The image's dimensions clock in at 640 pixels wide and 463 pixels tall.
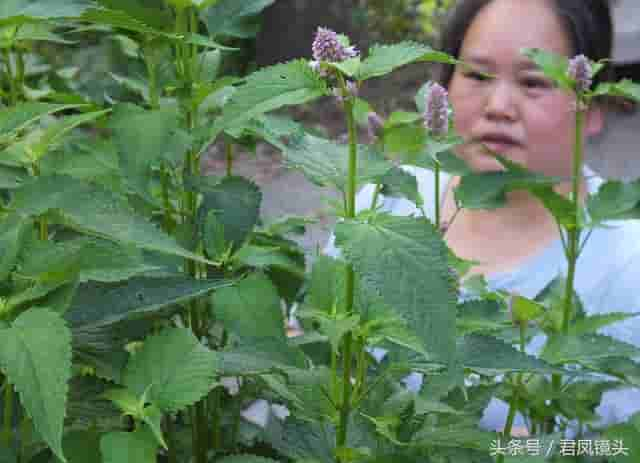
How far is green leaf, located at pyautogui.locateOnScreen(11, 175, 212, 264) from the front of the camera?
0.53m

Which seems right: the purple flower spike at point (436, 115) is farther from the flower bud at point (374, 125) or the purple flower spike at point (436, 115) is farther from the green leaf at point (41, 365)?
the green leaf at point (41, 365)

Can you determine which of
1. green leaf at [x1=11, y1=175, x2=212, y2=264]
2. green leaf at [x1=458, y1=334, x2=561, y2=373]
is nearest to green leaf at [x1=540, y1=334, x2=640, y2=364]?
green leaf at [x1=458, y1=334, x2=561, y2=373]

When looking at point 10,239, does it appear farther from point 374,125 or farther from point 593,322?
point 593,322

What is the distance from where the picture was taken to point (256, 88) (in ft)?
1.83

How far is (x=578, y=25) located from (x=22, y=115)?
1276mm

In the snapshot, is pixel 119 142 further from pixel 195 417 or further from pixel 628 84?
pixel 628 84

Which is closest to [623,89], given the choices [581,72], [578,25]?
[581,72]

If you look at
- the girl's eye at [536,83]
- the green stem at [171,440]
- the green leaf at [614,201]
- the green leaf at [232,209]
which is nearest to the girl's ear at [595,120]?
the girl's eye at [536,83]

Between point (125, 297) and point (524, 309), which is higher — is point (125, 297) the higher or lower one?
the higher one

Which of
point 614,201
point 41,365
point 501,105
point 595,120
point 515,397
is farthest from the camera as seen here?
point 595,120

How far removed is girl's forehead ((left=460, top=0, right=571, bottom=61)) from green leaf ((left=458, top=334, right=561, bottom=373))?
3.18 feet

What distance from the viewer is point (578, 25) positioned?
1588 millimetres

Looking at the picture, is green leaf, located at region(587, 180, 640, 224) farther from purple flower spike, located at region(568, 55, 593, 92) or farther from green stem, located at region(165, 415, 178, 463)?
green stem, located at region(165, 415, 178, 463)

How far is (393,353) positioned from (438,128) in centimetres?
25
